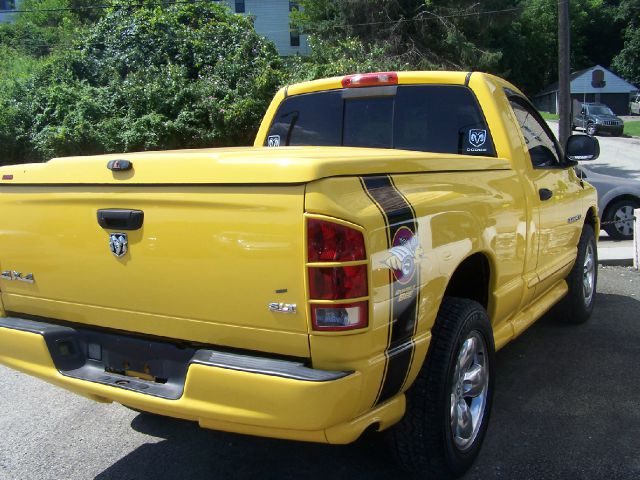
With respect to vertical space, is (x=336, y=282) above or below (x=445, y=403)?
above

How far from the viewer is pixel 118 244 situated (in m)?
2.72

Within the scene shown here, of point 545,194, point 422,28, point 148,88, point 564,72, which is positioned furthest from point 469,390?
point 422,28

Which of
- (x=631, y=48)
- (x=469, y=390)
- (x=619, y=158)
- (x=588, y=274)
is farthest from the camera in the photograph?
(x=631, y=48)

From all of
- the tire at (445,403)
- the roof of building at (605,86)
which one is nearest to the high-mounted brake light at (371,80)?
the tire at (445,403)

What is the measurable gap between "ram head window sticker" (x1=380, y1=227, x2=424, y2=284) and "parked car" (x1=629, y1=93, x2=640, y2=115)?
6595 centimetres

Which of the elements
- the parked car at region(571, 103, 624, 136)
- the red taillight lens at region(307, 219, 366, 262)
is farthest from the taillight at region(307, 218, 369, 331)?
the parked car at region(571, 103, 624, 136)

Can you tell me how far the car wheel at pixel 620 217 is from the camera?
9898 millimetres

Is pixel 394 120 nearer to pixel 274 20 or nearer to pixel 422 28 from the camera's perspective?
pixel 422 28

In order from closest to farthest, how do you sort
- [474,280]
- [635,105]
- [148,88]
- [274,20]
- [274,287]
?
[274,287] < [474,280] < [148,88] < [274,20] < [635,105]

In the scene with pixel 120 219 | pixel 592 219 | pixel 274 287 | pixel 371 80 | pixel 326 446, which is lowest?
pixel 326 446

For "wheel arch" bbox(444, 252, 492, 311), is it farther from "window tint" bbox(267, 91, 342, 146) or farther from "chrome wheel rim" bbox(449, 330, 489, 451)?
"window tint" bbox(267, 91, 342, 146)

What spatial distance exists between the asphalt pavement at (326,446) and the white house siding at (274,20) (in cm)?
5013

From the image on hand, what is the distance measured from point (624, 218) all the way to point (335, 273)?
9050 millimetres

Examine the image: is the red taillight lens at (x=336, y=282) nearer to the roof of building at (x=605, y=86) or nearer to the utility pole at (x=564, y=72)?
the utility pole at (x=564, y=72)
